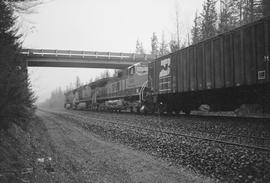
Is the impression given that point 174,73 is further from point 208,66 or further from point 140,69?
point 140,69

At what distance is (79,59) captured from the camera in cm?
4731

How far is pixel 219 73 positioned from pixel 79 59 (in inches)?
1475

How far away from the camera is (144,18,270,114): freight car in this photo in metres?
10.7

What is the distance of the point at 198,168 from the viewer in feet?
17.5

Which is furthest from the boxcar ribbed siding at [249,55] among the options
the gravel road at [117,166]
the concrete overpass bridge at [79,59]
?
the concrete overpass bridge at [79,59]

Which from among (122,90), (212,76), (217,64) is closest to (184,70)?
(212,76)

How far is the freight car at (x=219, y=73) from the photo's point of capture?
10.7 m

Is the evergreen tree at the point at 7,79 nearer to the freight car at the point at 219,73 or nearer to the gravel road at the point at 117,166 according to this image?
the gravel road at the point at 117,166

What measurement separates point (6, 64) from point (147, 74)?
591 inches

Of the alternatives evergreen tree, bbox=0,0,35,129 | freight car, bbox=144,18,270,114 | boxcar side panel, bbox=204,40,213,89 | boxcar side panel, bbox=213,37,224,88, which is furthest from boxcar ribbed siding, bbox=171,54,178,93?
evergreen tree, bbox=0,0,35,129

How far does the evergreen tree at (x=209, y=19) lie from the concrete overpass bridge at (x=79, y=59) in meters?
13.2

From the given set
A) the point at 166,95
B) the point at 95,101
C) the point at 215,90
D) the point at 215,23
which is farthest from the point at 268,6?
the point at 215,23

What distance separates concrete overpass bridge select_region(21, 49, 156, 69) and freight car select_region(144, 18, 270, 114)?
30.2 metres

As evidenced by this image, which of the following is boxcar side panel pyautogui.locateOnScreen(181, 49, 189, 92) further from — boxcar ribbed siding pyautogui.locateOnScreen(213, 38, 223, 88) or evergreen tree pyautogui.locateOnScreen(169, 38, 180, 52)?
evergreen tree pyautogui.locateOnScreen(169, 38, 180, 52)
